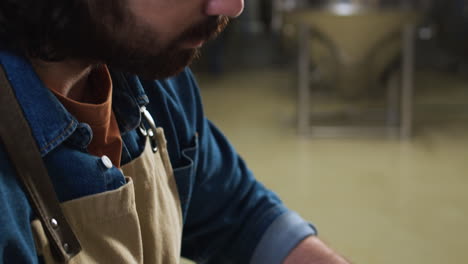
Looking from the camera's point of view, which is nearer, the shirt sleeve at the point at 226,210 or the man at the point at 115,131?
the man at the point at 115,131

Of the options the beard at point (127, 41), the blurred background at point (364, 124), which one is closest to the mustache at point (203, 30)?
the beard at point (127, 41)

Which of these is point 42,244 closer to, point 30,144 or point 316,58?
point 30,144

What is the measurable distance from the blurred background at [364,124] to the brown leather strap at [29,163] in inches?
51.3

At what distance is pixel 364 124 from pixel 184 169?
7.81 ft

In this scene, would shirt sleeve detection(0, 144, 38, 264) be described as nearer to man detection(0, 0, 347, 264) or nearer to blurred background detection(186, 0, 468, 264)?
man detection(0, 0, 347, 264)

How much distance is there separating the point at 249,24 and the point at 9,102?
446cm

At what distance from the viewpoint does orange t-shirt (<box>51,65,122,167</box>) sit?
65cm

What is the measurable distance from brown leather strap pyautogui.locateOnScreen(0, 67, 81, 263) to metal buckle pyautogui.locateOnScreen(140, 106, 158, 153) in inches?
7.9

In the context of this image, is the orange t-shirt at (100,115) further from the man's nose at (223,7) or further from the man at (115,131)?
the man's nose at (223,7)

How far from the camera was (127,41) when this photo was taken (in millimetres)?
653

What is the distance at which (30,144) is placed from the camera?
0.57m

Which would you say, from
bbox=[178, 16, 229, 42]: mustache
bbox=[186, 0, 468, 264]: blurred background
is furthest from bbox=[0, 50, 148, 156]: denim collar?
bbox=[186, 0, 468, 264]: blurred background

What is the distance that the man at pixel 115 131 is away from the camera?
0.59 metres

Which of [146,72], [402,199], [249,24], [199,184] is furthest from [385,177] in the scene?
[249,24]
